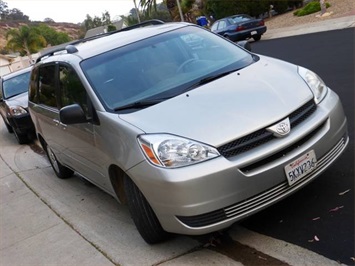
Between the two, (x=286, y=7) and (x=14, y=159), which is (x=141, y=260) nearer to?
(x=14, y=159)

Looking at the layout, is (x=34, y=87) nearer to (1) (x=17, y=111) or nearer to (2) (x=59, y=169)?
(2) (x=59, y=169)

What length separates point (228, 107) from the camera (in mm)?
3467

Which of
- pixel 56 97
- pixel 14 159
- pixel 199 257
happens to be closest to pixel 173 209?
pixel 199 257

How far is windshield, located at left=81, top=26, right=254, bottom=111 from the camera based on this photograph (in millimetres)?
4031

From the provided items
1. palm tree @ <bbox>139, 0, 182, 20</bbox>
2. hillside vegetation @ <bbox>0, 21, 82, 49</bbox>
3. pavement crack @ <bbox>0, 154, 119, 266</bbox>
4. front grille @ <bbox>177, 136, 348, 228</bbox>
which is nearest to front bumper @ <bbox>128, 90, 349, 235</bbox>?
front grille @ <bbox>177, 136, 348, 228</bbox>

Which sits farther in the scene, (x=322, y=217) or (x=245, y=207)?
(x=322, y=217)

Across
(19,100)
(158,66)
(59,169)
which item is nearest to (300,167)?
(158,66)

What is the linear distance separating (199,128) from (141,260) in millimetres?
1210

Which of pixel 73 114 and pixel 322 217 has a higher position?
pixel 73 114

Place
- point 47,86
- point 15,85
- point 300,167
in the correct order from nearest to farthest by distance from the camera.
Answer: point 300,167 → point 47,86 → point 15,85

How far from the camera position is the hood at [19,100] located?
1006cm

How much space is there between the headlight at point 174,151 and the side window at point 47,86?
7.61 ft

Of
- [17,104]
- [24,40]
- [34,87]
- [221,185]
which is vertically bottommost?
[24,40]

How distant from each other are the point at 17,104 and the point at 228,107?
7.69 metres
